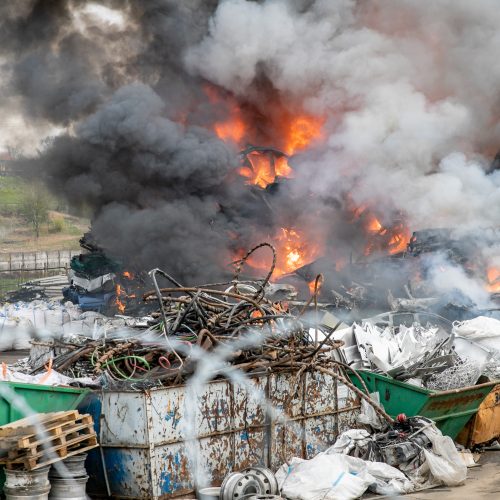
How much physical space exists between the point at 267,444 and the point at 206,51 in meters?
26.7

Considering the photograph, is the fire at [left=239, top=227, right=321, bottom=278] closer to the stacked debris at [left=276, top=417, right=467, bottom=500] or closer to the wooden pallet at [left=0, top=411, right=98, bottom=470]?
the stacked debris at [left=276, top=417, right=467, bottom=500]

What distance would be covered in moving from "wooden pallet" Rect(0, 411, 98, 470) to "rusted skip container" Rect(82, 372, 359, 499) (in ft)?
1.49

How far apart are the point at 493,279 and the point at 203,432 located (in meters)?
19.0

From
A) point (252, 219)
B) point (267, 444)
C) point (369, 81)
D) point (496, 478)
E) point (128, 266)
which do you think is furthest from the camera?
point (369, 81)

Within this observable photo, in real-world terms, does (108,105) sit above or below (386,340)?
above

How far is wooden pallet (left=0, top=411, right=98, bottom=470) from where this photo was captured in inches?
266

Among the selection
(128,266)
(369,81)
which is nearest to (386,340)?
(128,266)

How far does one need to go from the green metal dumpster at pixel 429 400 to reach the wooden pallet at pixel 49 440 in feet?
13.2

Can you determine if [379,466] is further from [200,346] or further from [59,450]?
[59,450]

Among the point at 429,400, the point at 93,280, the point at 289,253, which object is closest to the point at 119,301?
the point at 93,280

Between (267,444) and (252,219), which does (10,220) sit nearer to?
(252,219)

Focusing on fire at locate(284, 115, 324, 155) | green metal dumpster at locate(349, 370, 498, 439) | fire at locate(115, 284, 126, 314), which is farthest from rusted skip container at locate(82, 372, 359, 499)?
fire at locate(284, 115, 324, 155)

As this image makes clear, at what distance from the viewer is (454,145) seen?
32.2 m

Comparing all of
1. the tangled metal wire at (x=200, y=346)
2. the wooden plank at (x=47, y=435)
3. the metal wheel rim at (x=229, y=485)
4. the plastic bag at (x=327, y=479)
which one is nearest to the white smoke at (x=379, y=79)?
the tangled metal wire at (x=200, y=346)
